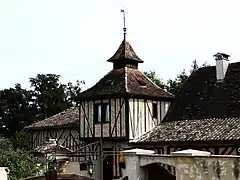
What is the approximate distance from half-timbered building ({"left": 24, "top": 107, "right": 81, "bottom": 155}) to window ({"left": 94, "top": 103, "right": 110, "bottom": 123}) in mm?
4055

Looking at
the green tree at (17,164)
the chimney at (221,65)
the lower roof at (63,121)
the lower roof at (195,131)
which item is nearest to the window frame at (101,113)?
the lower roof at (195,131)

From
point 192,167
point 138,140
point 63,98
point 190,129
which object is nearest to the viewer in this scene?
point 192,167

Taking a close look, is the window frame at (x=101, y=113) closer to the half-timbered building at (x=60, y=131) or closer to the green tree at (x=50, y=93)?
the half-timbered building at (x=60, y=131)

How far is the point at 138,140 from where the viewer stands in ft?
76.8

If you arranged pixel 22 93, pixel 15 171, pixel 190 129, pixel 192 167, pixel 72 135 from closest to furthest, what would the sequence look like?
pixel 192 167 → pixel 15 171 → pixel 190 129 → pixel 72 135 → pixel 22 93

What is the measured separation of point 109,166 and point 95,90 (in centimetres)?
428

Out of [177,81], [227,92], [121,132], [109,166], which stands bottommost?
[109,166]

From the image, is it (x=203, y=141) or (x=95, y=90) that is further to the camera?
(x=95, y=90)

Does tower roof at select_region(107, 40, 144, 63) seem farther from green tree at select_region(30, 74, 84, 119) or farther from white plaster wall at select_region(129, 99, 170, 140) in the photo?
green tree at select_region(30, 74, 84, 119)

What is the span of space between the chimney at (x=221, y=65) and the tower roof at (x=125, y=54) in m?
5.07

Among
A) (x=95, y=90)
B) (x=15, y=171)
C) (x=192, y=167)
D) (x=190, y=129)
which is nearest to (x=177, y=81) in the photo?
(x=95, y=90)

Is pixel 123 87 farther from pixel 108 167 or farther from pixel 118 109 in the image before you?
pixel 108 167

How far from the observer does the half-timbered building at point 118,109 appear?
2464 cm

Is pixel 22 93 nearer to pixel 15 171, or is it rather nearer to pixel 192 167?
pixel 15 171
